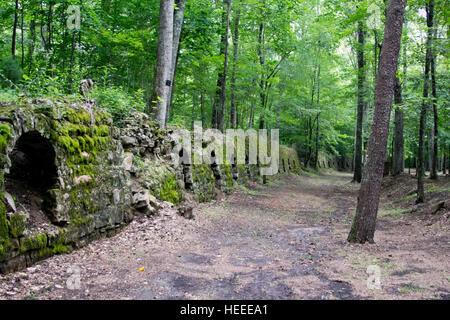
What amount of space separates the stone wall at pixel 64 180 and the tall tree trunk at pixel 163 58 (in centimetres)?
164

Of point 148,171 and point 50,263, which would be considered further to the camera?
point 148,171

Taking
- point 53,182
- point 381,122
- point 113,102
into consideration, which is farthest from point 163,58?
point 381,122

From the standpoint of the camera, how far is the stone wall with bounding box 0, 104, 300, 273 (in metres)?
3.65

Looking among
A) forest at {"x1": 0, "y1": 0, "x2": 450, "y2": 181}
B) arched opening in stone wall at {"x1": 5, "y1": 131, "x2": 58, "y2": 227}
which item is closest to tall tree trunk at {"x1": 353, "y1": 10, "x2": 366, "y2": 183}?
forest at {"x1": 0, "y1": 0, "x2": 450, "y2": 181}

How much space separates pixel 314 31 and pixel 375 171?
16911mm

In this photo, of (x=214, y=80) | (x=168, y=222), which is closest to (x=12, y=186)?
(x=168, y=222)

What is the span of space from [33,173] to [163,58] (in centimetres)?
564

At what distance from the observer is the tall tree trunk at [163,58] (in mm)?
8930

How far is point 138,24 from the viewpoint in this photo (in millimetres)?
12000

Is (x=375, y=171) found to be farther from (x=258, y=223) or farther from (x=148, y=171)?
(x=148, y=171)

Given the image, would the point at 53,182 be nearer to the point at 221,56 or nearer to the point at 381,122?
the point at 381,122

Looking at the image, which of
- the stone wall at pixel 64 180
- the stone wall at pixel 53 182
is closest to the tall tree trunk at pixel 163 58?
the stone wall at pixel 64 180

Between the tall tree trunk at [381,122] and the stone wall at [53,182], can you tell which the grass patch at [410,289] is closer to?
the tall tree trunk at [381,122]

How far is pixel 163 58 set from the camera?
903cm
